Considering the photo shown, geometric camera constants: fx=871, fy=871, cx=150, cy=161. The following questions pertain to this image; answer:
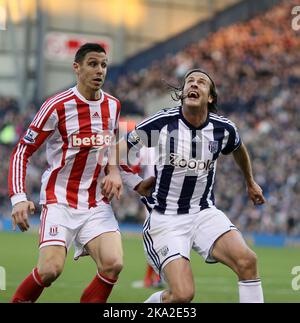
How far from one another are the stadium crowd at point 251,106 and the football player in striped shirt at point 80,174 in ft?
51.1

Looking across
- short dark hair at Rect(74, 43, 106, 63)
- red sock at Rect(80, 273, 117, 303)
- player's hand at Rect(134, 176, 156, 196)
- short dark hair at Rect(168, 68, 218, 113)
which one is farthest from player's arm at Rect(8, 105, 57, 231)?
short dark hair at Rect(168, 68, 218, 113)

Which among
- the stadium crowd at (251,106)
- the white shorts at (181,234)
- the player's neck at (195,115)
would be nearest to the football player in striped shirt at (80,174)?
the white shorts at (181,234)

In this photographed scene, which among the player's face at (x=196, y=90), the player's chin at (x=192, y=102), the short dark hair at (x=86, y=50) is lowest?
the player's chin at (x=192, y=102)

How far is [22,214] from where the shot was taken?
6656 millimetres

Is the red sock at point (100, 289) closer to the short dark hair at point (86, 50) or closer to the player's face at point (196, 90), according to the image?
the player's face at point (196, 90)

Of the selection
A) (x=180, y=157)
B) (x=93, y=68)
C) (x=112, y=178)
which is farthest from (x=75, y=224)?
(x=93, y=68)

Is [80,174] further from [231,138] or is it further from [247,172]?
[247,172]

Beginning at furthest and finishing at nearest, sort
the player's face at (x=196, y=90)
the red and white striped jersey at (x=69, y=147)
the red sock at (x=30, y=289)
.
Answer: the red and white striped jersey at (x=69, y=147) < the player's face at (x=196, y=90) < the red sock at (x=30, y=289)

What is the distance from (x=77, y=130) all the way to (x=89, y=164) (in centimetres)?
30

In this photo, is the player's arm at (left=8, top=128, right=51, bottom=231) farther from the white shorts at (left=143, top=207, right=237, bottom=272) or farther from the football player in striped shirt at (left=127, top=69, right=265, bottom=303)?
the white shorts at (left=143, top=207, right=237, bottom=272)

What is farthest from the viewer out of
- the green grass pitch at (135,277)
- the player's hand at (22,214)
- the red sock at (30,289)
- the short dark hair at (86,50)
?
the green grass pitch at (135,277)

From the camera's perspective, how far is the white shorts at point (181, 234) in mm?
6922

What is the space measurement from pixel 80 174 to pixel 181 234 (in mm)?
1013

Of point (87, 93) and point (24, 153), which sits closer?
point (24, 153)
